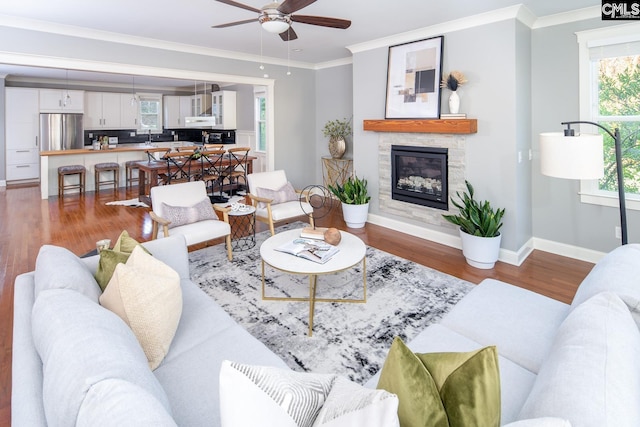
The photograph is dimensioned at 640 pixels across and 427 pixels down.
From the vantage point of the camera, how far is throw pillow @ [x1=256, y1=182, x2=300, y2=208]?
482cm

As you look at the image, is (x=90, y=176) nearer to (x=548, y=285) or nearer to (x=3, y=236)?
(x=3, y=236)

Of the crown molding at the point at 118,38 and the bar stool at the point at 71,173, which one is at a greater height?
the crown molding at the point at 118,38

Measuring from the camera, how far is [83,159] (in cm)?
791

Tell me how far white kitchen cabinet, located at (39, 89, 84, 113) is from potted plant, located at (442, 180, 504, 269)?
963 cm

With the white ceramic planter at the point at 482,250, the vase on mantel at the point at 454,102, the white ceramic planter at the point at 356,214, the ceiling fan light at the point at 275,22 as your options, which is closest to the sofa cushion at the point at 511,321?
the white ceramic planter at the point at 482,250

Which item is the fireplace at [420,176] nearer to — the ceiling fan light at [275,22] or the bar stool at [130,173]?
the ceiling fan light at [275,22]

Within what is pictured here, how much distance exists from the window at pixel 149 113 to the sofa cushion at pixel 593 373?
1137 centimetres

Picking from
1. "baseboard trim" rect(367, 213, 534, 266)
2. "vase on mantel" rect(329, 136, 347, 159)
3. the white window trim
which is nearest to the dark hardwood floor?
"baseboard trim" rect(367, 213, 534, 266)

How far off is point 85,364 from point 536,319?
2.02 m

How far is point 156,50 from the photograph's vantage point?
4895 mm

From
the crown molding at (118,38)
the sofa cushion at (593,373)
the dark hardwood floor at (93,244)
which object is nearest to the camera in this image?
the sofa cushion at (593,373)

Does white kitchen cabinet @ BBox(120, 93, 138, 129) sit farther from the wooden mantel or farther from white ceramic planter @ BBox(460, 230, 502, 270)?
white ceramic planter @ BBox(460, 230, 502, 270)

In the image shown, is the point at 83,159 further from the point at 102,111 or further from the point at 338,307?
the point at 338,307

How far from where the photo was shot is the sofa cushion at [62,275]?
155 cm
